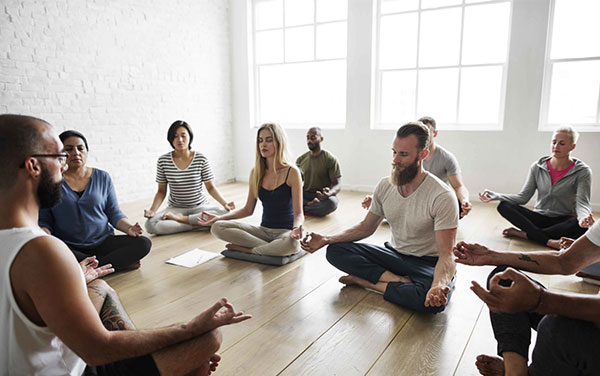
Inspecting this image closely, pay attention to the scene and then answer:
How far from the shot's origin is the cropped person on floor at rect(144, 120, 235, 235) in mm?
→ 4113

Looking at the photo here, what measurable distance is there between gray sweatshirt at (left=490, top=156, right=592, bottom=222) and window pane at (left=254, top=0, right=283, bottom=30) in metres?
4.94

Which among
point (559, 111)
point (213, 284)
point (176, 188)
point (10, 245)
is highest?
point (559, 111)

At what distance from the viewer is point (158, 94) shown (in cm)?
626

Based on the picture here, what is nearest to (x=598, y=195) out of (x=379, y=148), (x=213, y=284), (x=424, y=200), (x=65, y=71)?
(x=379, y=148)

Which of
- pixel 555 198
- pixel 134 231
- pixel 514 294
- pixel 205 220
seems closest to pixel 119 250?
pixel 134 231

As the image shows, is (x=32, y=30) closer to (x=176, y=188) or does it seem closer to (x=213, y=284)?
(x=176, y=188)

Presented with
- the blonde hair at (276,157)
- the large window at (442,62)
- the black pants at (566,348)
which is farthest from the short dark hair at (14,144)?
the large window at (442,62)

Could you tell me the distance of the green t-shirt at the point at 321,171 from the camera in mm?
5137

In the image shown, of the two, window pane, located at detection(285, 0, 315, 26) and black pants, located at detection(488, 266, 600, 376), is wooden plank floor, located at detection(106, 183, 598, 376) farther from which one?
window pane, located at detection(285, 0, 315, 26)

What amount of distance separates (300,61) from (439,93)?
2.40m

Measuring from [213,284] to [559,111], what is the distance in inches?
196

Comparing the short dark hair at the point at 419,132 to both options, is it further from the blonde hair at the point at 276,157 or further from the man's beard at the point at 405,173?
the blonde hair at the point at 276,157

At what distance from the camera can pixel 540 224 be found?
3.87 metres

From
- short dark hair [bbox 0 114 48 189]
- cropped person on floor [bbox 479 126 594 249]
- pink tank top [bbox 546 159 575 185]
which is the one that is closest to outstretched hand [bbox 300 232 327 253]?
short dark hair [bbox 0 114 48 189]
